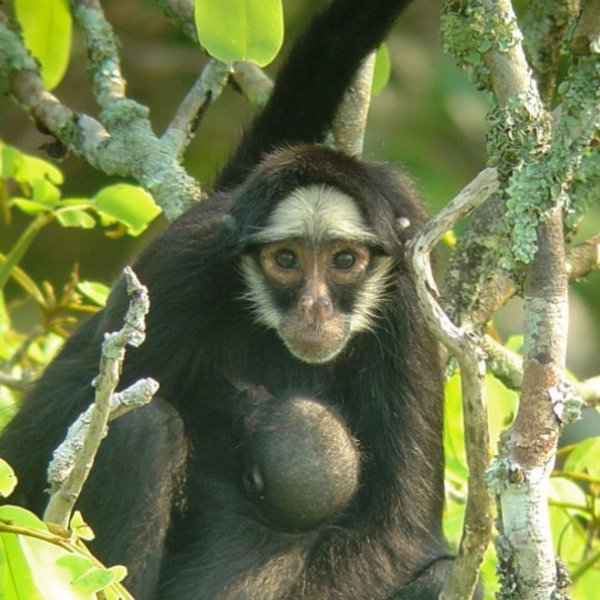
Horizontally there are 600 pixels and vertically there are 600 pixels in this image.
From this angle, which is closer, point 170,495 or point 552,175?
point 552,175

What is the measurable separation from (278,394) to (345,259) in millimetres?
706

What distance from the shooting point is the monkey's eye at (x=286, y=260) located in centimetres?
639

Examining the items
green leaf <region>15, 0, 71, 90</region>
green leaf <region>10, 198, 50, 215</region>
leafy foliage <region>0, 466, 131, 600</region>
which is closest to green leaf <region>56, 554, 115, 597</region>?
leafy foliage <region>0, 466, 131, 600</region>

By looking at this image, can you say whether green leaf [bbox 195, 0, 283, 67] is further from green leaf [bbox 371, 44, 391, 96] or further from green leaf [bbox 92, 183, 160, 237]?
green leaf [bbox 371, 44, 391, 96]

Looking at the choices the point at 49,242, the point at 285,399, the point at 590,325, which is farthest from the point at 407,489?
the point at 49,242

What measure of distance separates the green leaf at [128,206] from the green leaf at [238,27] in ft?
6.18

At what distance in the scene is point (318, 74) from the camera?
6.64m

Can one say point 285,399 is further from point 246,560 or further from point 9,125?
point 9,125

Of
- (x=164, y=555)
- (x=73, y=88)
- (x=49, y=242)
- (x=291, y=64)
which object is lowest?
(x=164, y=555)

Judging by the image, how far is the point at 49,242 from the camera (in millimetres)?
15227

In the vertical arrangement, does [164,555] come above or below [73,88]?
below

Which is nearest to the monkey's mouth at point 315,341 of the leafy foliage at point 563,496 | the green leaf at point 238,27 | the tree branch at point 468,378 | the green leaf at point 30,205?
the leafy foliage at point 563,496

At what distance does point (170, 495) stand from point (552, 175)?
2.39 metres

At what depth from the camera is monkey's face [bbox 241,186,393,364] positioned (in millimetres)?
6203
